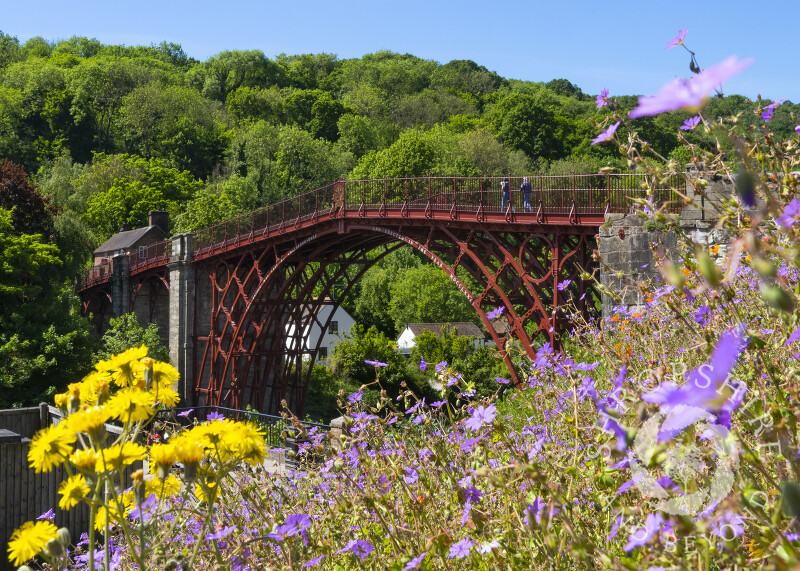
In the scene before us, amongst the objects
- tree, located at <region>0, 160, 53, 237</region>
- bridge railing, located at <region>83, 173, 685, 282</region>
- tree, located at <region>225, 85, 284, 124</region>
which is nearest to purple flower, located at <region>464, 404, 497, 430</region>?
bridge railing, located at <region>83, 173, 685, 282</region>

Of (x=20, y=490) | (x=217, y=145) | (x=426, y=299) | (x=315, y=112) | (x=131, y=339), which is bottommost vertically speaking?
(x=131, y=339)

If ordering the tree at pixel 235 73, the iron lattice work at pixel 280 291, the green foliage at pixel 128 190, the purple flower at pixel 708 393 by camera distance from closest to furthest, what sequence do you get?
1. the purple flower at pixel 708 393
2. the iron lattice work at pixel 280 291
3. the green foliage at pixel 128 190
4. the tree at pixel 235 73

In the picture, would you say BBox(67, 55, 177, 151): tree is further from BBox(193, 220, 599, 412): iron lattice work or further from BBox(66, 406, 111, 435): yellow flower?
BBox(66, 406, 111, 435): yellow flower

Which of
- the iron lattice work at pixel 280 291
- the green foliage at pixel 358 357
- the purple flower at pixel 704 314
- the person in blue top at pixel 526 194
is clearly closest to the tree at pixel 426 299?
the green foliage at pixel 358 357

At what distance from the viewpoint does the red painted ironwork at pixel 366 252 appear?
14.5 meters

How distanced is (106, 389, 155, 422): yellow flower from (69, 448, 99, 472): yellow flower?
0.40 ft

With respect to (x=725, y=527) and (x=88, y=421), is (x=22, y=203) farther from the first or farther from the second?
(x=725, y=527)

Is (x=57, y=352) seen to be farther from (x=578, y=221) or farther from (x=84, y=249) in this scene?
(x=578, y=221)

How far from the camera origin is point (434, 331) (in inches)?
1727

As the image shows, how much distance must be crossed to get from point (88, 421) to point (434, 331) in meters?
42.2

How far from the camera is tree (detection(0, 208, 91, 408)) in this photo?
2075 cm

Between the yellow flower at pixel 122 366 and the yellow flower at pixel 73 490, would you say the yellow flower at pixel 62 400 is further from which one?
the yellow flower at pixel 73 490

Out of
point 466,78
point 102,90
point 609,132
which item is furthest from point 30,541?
point 466,78

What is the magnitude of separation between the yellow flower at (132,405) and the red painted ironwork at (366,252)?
29.1ft
